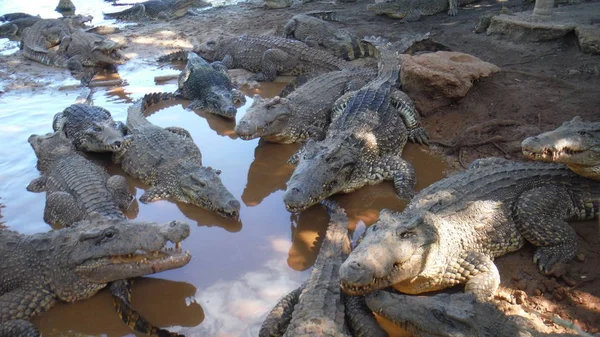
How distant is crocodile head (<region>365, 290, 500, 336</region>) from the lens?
8.77 ft

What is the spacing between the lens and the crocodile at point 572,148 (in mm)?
3472

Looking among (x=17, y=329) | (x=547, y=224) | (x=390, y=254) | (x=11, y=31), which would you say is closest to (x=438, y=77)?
(x=547, y=224)

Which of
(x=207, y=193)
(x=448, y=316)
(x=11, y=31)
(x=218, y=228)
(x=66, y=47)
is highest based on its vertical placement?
(x=448, y=316)

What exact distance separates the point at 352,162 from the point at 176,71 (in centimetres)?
551

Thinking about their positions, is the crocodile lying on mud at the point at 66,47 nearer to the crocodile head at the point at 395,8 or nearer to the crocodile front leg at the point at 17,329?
the crocodile head at the point at 395,8

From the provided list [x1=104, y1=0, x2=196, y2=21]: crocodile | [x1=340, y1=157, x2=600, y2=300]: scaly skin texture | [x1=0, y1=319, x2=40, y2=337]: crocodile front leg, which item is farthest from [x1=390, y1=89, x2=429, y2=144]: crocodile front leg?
[x1=104, y1=0, x2=196, y2=21]: crocodile

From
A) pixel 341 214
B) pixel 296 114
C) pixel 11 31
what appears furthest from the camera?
pixel 11 31

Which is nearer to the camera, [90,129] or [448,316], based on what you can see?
[448,316]

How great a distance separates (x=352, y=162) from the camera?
4.68 m

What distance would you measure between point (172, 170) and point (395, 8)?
7652 mm

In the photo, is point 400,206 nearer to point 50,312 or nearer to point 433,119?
point 433,119

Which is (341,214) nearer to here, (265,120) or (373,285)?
(373,285)

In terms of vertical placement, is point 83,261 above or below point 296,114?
above

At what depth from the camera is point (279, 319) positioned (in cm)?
307
